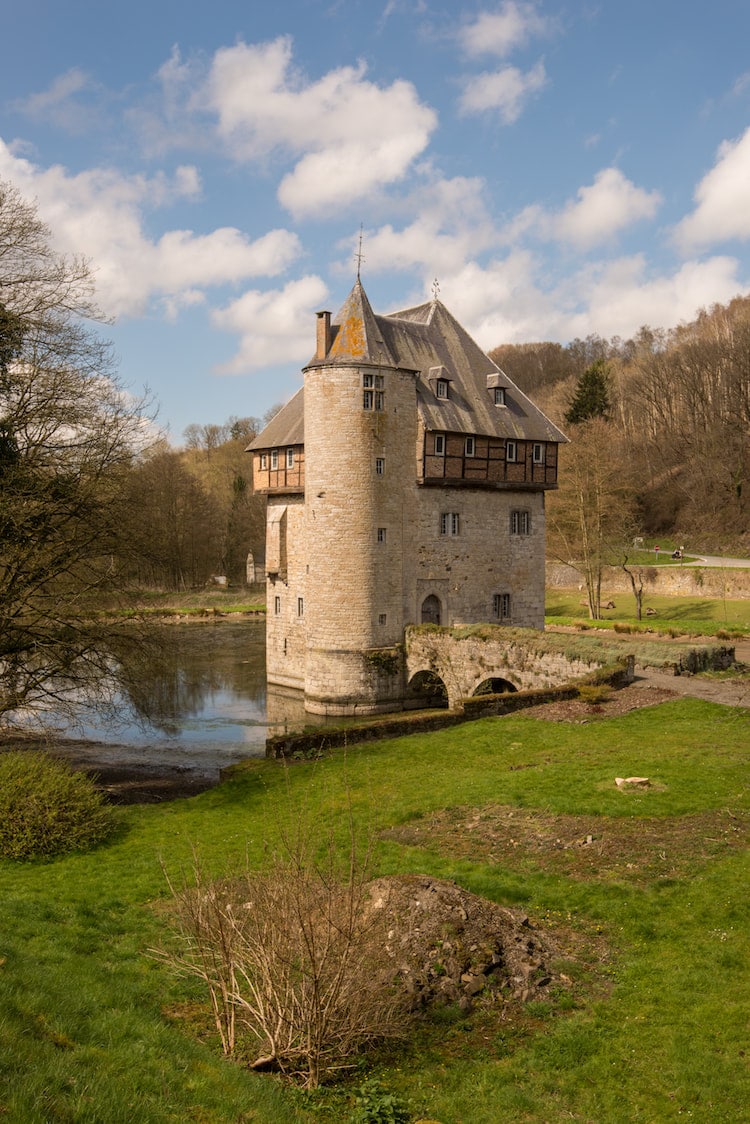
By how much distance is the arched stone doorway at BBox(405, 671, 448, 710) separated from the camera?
2823 cm

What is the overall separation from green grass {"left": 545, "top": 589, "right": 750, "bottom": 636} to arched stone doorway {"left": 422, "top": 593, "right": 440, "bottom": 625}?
9469mm

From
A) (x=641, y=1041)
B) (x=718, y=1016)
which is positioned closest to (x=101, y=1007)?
(x=641, y=1041)

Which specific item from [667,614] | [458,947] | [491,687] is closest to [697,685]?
[491,687]

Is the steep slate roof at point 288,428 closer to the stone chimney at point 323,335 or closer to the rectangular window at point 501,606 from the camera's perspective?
the stone chimney at point 323,335

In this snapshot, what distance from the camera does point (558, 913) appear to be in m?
9.05

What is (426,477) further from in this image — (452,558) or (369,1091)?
(369,1091)

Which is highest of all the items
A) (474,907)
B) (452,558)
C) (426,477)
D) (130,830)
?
(426,477)

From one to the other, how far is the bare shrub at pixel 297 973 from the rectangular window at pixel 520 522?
2593cm

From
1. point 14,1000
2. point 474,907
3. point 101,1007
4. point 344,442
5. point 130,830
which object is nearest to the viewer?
point 14,1000

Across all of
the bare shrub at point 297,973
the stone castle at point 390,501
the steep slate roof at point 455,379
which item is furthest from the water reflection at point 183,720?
the steep slate roof at point 455,379

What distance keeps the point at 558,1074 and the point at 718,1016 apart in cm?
159

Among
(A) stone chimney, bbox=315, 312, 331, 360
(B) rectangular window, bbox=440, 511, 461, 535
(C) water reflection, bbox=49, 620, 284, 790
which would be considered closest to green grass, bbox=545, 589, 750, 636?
(B) rectangular window, bbox=440, 511, 461, 535

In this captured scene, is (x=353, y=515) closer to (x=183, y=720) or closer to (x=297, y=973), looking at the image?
(x=183, y=720)

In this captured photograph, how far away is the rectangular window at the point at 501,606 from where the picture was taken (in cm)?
3158
